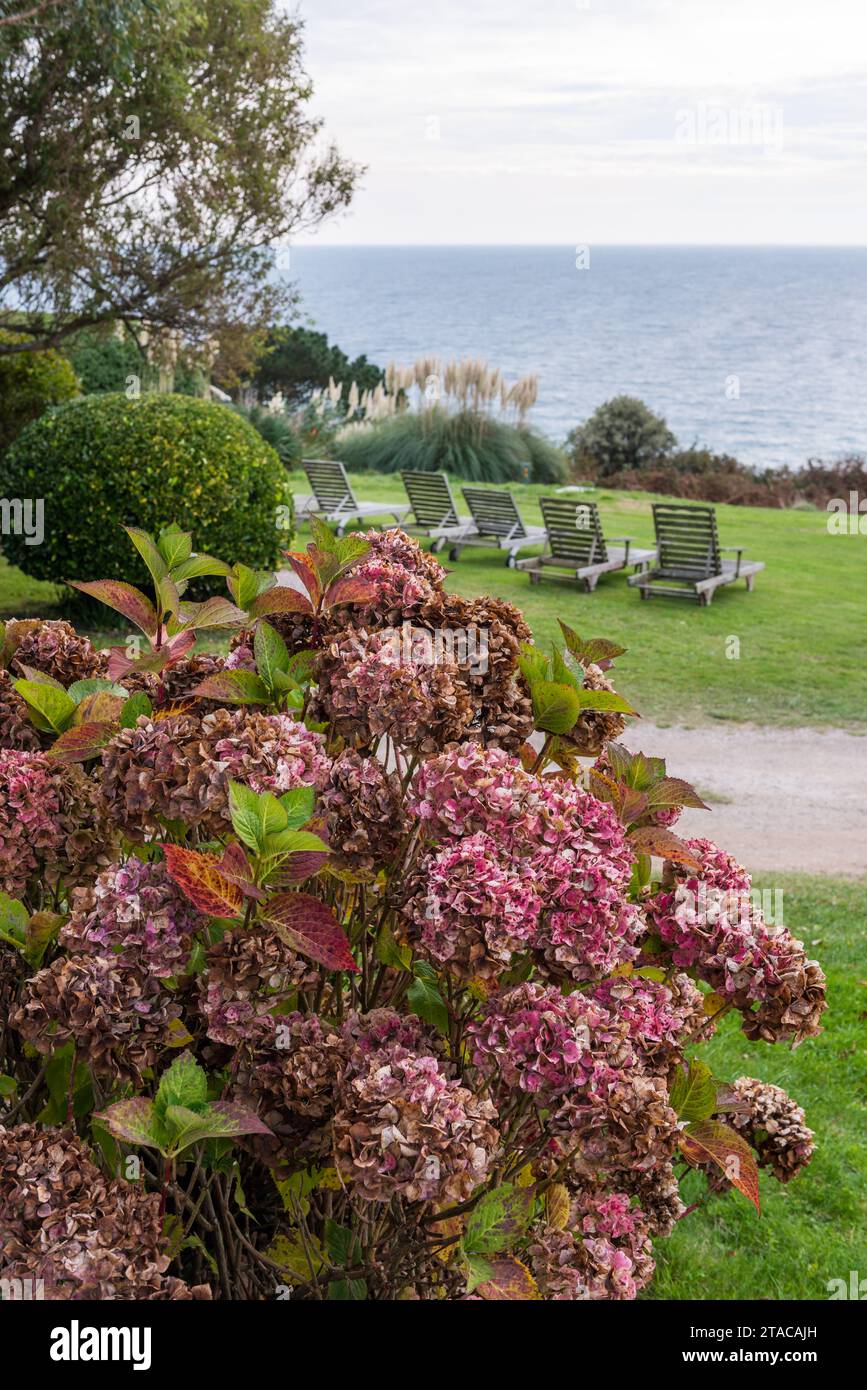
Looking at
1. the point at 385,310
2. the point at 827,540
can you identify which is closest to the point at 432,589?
the point at 827,540

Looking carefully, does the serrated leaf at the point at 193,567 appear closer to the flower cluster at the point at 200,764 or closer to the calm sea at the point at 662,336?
the flower cluster at the point at 200,764

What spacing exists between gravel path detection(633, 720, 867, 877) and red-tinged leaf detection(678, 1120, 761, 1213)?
4.56m

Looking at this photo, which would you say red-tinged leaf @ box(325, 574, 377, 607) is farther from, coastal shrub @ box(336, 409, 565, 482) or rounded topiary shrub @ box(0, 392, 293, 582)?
coastal shrub @ box(336, 409, 565, 482)

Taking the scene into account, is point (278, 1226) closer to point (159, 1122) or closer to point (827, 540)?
point (159, 1122)

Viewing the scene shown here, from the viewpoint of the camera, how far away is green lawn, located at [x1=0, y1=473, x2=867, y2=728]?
30.5 feet

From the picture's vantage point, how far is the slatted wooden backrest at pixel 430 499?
45.8 ft

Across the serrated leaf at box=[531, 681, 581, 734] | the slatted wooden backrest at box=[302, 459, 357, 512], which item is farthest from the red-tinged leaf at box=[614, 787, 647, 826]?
the slatted wooden backrest at box=[302, 459, 357, 512]

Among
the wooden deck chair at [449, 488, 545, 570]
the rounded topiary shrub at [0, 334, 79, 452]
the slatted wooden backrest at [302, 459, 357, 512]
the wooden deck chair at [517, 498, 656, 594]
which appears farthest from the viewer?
the slatted wooden backrest at [302, 459, 357, 512]

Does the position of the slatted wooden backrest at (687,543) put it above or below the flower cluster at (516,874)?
above

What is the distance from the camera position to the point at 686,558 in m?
12.8

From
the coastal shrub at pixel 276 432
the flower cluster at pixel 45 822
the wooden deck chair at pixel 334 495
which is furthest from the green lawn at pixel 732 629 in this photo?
the flower cluster at pixel 45 822

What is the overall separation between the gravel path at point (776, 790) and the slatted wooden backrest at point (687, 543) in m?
4.26

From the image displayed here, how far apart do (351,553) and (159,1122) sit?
804mm

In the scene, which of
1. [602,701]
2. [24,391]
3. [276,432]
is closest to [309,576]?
[602,701]
